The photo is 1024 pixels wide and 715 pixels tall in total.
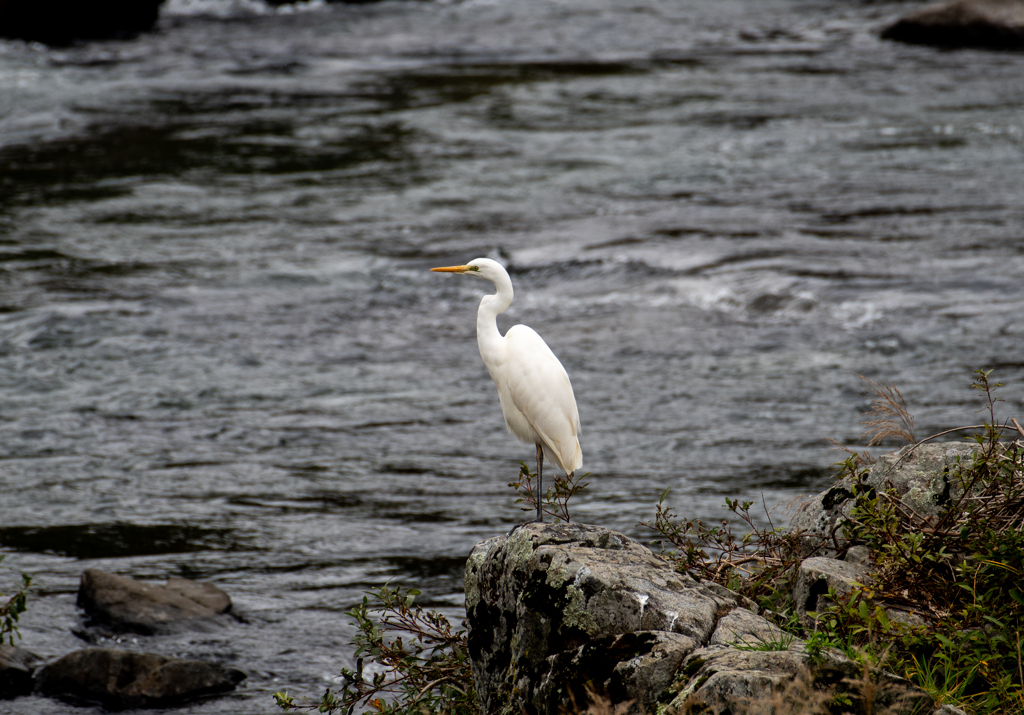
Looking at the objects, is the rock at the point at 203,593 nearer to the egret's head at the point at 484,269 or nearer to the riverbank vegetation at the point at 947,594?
the egret's head at the point at 484,269

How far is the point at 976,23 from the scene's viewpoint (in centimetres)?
1942

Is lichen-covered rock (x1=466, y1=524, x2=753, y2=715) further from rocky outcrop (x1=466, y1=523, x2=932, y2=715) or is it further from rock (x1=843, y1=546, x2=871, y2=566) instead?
rock (x1=843, y1=546, x2=871, y2=566)

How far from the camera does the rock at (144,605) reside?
584 cm

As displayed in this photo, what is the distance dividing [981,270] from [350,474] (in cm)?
707

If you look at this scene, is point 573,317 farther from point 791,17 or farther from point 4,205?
point 791,17

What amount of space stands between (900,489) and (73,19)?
76.4 ft

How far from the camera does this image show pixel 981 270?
10.9 meters

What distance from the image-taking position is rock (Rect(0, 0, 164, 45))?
22000 mm

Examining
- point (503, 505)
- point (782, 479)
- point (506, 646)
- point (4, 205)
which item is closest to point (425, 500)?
point (503, 505)

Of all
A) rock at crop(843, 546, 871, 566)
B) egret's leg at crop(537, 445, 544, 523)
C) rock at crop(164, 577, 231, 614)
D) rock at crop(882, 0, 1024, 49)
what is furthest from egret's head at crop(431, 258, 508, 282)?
rock at crop(882, 0, 1024, 49)

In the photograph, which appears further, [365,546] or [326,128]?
[326,128]

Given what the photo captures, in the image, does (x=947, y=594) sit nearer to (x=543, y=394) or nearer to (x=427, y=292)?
(x=543, y=394)

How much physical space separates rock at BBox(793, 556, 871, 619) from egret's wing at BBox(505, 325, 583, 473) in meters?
1.17

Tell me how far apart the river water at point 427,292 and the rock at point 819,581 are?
2.74 meters
